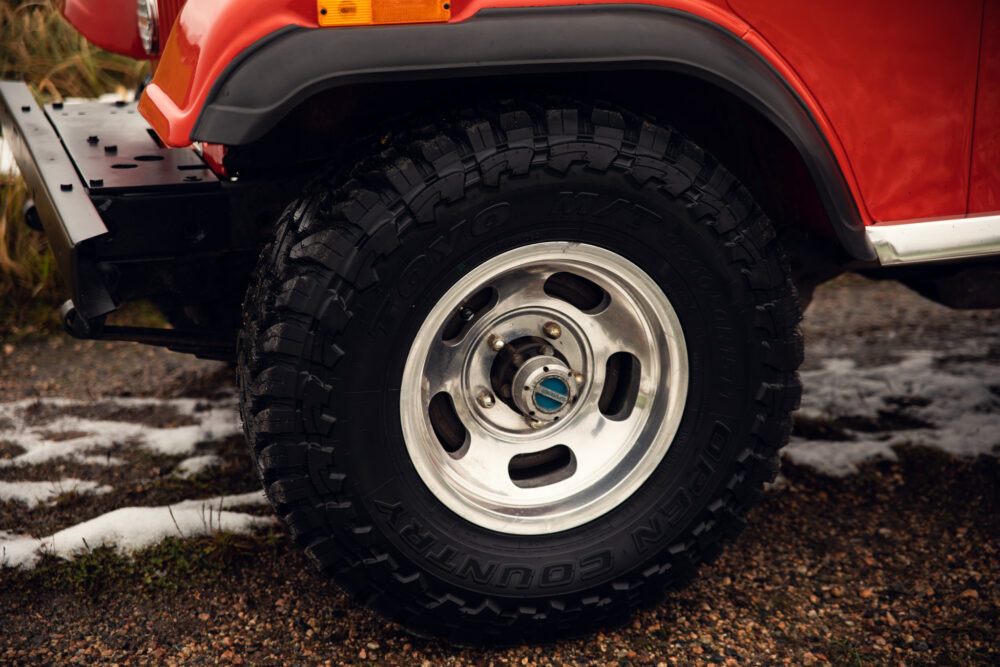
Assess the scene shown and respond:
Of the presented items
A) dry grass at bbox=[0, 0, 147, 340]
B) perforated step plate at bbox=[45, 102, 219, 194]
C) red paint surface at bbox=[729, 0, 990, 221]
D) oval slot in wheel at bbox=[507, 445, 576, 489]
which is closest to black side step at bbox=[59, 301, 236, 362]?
perforated step plate at bbox=[45, 102, 219, 194]

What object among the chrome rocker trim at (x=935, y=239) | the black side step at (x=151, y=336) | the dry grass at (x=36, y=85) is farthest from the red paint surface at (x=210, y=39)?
the dry grass at (x=36, y=85)

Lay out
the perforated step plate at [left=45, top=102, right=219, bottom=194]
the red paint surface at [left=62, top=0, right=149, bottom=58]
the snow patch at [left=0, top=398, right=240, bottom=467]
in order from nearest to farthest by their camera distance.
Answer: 1. the perforated step plate at [left=45, top=102, right=219, bottom=194]
2. the red paint surface at [left=62, top=0, right=149, bottom=58]
3. the snow patch at [left=0, top=398, right=240, bottom=467]

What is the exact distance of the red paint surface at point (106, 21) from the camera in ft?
8.09

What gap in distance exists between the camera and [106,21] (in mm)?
2492

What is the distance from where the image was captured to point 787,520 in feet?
8.24

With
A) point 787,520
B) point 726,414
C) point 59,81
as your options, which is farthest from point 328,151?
point 59,81

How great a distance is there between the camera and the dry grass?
3.96m

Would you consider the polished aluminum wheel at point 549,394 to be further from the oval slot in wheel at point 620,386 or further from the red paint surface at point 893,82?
the red paint surface at point 893,82

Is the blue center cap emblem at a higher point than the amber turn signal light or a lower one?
lower

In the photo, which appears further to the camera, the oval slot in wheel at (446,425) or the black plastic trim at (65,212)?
the oval slot in wheel at (446,425)

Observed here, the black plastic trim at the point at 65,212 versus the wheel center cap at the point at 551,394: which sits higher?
the black plastic trim at the point at 65,212

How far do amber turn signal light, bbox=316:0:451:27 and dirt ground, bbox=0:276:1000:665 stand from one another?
135 cm

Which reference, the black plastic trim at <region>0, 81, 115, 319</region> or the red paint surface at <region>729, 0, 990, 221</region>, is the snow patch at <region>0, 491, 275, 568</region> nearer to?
the black plastic trim at <region>0, 81, 115, 319</region>

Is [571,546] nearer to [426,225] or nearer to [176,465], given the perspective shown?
[426,225]
